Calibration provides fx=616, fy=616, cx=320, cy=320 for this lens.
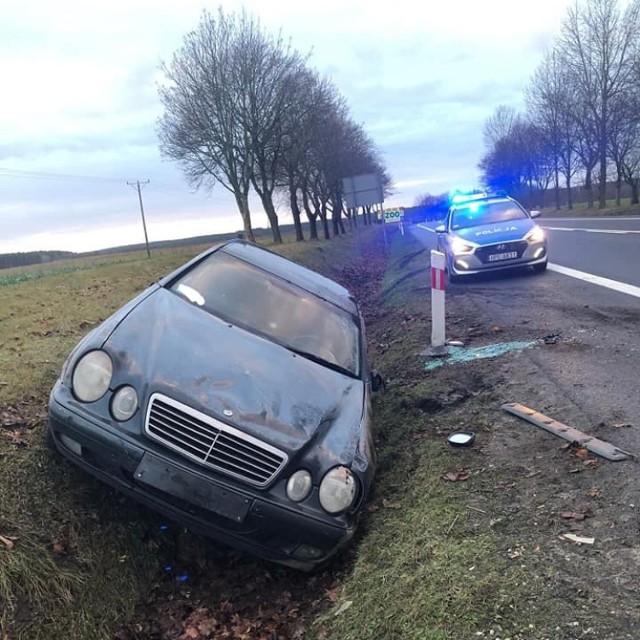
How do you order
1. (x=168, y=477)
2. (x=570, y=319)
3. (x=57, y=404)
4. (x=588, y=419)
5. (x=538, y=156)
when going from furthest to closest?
(x=538, y=156) → (x=570, y=319) → (x=588, y=419) → (x=57, y=404) → (x=168, y=477)

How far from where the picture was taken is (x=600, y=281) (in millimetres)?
11070

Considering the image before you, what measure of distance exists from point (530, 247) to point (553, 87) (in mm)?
44804

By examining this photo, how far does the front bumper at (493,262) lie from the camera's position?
12.9 m

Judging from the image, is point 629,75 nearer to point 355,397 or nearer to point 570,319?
point 570,319

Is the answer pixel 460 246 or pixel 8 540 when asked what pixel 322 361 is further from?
pixel 460 246

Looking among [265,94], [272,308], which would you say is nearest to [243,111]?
[265,94]

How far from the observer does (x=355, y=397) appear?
163 inches

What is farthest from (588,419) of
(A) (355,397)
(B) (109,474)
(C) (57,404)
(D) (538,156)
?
(D) (538,156)

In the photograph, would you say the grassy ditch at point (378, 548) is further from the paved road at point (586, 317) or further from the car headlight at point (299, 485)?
the paved road at point (586, 317)

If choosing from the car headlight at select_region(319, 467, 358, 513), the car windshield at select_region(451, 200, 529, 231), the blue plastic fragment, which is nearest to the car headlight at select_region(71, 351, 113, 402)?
the car headlight at select_region(319, 467, 358, 513)

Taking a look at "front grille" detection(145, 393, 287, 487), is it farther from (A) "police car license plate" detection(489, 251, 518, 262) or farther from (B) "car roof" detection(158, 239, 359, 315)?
(A) "police car license plate" detection(489, 251, 518, 262)

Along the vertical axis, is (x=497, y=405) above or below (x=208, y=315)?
below

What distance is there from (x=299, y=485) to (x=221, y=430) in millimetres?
526

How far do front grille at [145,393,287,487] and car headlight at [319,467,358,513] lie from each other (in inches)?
11.0
